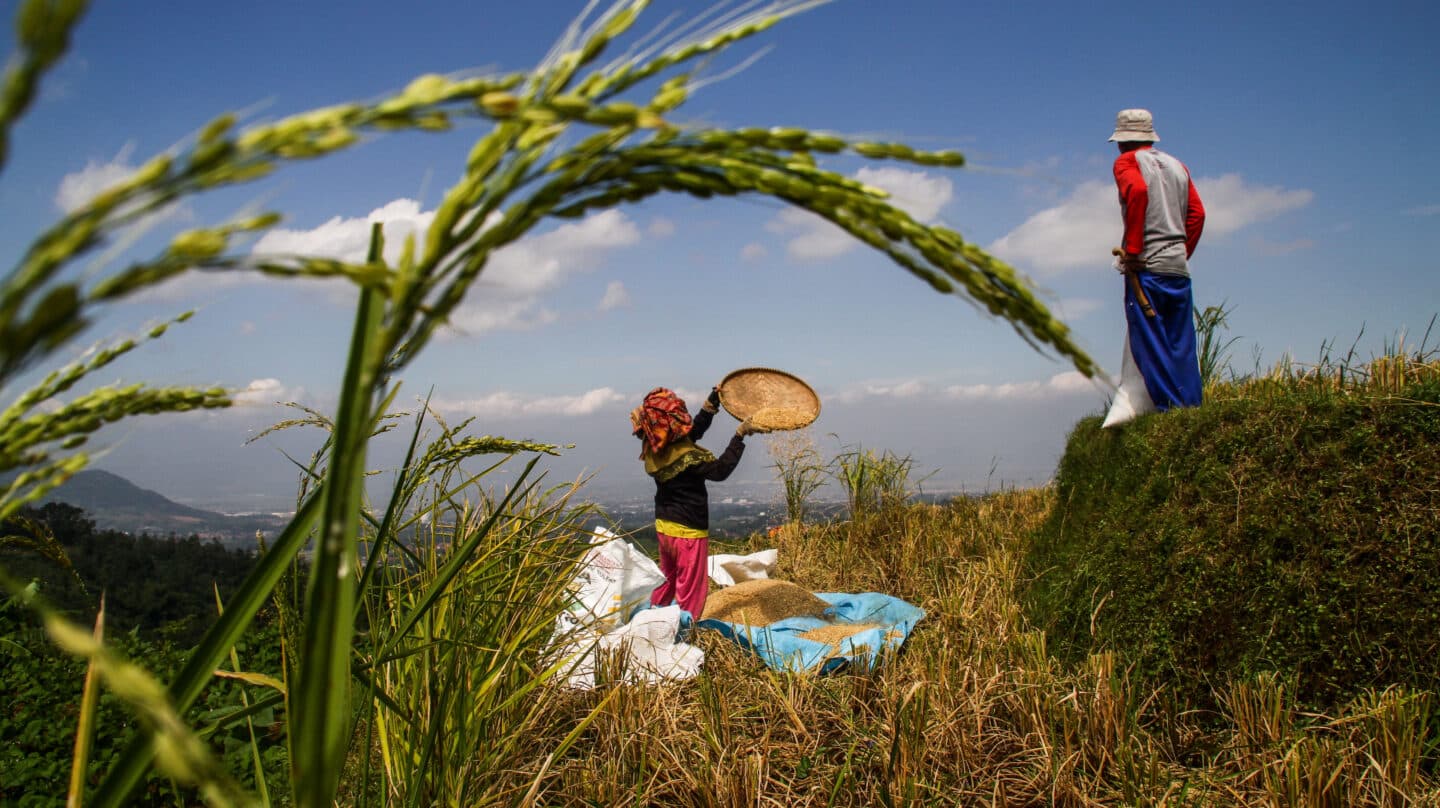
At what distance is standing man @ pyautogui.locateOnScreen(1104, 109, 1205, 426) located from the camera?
4.98 m

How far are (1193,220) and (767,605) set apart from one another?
3.94 metres

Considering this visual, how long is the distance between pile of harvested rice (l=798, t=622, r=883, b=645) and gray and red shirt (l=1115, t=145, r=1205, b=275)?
2.91 meters

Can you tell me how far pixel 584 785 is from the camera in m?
2.75

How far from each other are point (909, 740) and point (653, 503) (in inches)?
182

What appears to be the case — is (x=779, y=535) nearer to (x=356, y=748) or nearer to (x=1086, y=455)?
(x=1086, y=455)

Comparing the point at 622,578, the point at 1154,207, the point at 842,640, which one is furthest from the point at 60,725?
the point at 1154,207

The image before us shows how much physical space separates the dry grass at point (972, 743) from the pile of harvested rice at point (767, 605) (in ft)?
6.80

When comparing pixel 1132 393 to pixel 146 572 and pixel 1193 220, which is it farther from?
pixel 146 572

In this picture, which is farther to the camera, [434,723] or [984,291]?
[434,723]

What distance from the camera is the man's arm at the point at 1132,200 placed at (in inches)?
195

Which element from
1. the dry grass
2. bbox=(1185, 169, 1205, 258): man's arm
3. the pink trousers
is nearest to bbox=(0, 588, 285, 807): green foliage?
the dry grass

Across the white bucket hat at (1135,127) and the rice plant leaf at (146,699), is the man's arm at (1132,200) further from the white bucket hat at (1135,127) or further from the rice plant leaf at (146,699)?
the rice plant leaf at (146,699)

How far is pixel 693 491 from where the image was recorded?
6945mm

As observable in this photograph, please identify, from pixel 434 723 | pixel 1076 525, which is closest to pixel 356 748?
pixel 434 723
